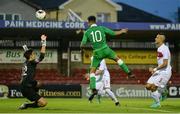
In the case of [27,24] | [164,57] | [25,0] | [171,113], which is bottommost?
[171,113]

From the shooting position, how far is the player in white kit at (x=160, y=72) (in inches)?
832

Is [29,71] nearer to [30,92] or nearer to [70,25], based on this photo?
[30,92]

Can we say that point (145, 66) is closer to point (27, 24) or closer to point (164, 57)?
point (27, 24)

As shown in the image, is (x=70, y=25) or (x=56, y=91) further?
(x=70, y=25)

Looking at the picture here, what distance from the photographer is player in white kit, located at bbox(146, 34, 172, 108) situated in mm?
21141

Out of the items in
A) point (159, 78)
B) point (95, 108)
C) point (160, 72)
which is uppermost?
point (160, 72)

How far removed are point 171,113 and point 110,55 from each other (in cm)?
368

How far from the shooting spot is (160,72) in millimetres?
21578

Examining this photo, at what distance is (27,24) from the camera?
44844mm

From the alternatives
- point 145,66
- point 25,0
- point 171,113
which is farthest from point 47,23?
point 171,113

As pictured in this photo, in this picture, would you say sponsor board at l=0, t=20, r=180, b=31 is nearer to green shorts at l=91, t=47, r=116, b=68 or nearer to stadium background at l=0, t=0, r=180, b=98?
stadium background at l=0, t=0, r=180, b=98

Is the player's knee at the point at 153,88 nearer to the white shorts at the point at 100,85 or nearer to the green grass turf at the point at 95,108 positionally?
the green grass turf at the point at 95,108

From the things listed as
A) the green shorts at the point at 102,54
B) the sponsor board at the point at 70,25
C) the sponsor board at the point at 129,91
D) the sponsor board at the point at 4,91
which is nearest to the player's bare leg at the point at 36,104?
the green shorts at the point at 102,54

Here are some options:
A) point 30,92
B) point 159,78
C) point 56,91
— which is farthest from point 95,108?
point 56,91
